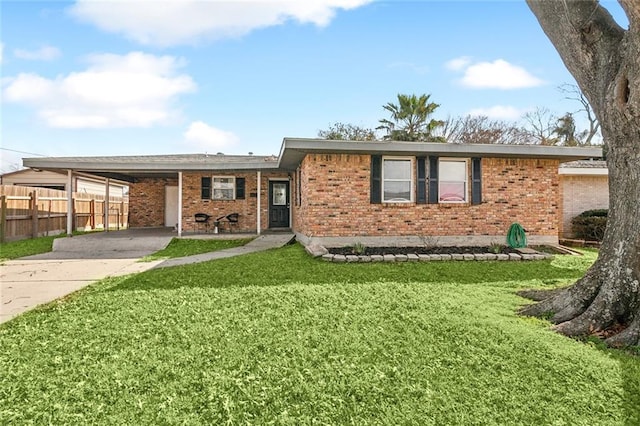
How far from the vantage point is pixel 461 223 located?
10.4m

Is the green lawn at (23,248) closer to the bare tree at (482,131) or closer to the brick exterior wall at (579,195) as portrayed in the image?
the brick exterior wall at (579,195)

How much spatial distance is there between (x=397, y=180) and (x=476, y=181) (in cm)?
229

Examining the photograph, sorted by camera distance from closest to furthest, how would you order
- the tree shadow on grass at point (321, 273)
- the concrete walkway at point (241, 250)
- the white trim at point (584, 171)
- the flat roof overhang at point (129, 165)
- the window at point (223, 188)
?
the tree shadow on grass at point (321, 273) → the concrete walkway at point (241, 250) → the flat roof overhang at point (129, 165) → the white trim at point (584, 171) → the window at point (223, 188)

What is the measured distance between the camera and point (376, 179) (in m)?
10.0

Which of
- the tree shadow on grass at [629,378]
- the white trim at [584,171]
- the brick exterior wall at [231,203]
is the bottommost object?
the tree shadow on grass at [629,378]

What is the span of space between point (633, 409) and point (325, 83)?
13.4 m

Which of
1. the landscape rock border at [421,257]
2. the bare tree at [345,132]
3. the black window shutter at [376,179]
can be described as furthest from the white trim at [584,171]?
the bare tree at [345,132]

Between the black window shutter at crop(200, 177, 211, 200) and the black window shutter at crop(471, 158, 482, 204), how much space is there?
9.48 meters

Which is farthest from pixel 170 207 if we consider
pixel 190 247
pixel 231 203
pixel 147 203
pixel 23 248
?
pixel 190 247

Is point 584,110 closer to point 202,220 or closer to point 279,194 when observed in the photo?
point 279,194

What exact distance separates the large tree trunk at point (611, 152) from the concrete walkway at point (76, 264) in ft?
22.1

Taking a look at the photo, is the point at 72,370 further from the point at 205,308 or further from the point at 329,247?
the point at 329,247

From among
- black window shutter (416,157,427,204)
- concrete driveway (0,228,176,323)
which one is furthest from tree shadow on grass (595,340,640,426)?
black window shutter (416,157,427,204)

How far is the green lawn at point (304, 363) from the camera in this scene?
237 cm
